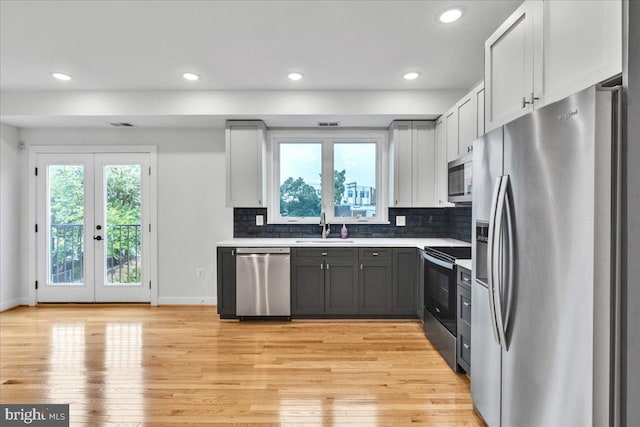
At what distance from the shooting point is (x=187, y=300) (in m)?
4.49

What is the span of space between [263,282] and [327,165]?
1.69m

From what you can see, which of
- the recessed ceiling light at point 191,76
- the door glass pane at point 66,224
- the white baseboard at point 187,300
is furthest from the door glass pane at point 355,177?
the door glass pane at point 66,224

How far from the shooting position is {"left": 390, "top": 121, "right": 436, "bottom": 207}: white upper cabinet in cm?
401

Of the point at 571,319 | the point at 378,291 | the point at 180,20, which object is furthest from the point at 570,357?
the point at 180,20

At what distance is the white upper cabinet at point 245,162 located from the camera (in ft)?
13.3

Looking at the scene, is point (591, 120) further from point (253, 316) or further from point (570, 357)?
point (253, 316)

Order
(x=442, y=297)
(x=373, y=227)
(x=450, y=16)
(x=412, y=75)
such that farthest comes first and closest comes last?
1. (x=373, y=227)
2. (x=412, y=75)
3. (x=442, y=297)
4. (x=450, y=16)

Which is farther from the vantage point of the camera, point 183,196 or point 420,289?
point 183,196

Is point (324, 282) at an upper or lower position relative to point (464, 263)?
lower

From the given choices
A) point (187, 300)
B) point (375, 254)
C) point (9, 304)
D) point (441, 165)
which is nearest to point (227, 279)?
point (187, 300)

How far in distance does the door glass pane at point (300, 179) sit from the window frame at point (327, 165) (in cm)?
5

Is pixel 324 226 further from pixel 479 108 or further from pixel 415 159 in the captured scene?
pixel 479 108

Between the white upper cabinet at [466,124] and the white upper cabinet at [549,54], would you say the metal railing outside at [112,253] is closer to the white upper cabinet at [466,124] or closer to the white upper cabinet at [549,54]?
the white upper cabinet at [466,124]

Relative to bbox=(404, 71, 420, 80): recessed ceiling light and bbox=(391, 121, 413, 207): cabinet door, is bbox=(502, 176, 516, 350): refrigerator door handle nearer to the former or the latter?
bbox=(404, 71, 420, 80): recessed ceiling light
